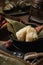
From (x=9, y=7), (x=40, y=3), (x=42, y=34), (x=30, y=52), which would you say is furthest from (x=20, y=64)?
(x=9, y=7)

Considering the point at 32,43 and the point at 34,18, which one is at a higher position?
the point at 32,43

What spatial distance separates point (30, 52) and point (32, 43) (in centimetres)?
5

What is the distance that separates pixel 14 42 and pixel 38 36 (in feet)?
0.49

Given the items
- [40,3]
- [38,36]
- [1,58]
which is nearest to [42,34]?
[38,36]

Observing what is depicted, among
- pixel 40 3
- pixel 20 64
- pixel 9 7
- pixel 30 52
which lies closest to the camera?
pixel 20 64

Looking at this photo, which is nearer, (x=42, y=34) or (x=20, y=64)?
(x=20, y=64)

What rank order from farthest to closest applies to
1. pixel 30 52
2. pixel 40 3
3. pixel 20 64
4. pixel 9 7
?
1. pixel 9 7
2. pixel 40 3
3. pixel 30 52
4. pixel 20 64

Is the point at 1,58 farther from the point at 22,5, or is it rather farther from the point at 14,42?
the point at 22,5

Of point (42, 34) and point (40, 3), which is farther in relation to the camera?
point (40, 3)

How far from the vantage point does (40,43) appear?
1.17 metres

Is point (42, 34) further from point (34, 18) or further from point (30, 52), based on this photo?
point (34, 18)

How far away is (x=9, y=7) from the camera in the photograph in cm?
203

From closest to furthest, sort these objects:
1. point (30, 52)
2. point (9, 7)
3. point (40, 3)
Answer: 1. point (30, 52)
2. point (40, 3)
3. point (9, 7)

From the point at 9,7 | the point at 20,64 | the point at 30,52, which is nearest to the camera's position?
the point at 20,64
